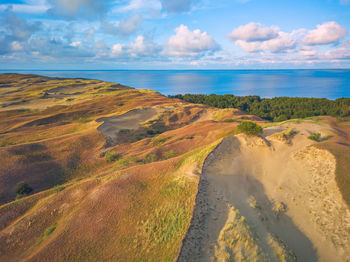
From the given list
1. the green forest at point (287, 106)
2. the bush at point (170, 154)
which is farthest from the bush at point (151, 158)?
the green forest at point (287, 106)

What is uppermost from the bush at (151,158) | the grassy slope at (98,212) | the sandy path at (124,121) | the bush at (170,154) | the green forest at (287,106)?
the grassy slope at (98,212)

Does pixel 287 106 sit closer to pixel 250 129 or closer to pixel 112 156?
pixel 250 129

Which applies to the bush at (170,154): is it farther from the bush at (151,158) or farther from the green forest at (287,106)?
the green forest at (287,106)

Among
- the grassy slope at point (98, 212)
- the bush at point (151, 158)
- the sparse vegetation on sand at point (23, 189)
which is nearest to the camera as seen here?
the grassy slope at point (98, 212)

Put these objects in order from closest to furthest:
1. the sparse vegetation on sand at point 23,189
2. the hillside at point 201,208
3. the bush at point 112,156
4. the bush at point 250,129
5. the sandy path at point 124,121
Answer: the hillside at point 201,208
the sparse vegetation on sand at point 23,189
the bush at point 250,129
the bush at point 112,156
the sandy path at point 124,121

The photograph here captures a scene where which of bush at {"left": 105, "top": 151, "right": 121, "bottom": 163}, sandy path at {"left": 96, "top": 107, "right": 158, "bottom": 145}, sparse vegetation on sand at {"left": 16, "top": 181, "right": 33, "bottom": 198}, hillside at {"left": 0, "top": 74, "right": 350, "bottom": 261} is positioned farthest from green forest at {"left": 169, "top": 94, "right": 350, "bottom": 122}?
sparse vegetation on sand at {"left": 16, "top": 181, "right": 33, "bottom": 198}

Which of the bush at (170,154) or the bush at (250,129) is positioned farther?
the bush at (170,154)

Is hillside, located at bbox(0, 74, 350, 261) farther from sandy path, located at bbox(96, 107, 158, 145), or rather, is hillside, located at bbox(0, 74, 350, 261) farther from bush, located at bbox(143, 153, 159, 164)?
sandy path, located at bbox(96, 107, 158, 145)
